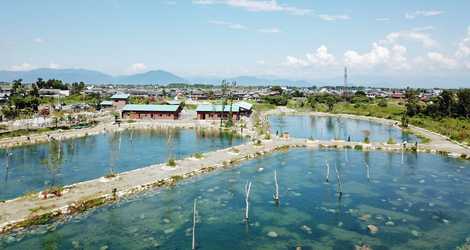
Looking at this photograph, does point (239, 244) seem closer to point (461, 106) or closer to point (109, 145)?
point (109, 145)

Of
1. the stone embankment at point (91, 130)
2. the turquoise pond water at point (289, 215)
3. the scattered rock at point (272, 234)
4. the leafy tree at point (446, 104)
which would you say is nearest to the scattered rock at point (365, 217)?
the turquoise pond water at point (289, 215)

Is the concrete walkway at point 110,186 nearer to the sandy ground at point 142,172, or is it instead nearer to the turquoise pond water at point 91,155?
the sandy ground at point 142,172

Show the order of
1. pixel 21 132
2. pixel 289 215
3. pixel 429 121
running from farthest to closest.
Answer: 1. pixel 429 121
2. pixel 21 132
3. pixel 289 215

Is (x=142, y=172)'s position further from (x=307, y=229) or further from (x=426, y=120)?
(x=426, y=120)

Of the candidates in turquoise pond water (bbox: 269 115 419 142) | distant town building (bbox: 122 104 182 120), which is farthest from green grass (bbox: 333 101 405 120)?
distant town building (bbox: 122 104 182 120)

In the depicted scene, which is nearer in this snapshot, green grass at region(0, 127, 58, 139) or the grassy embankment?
green grass at region(0, 127, 58, 139)

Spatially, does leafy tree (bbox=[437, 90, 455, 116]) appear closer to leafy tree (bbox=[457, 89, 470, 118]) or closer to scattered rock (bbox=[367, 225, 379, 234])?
leafy tree (bbox=[457, 89, 470, 118])

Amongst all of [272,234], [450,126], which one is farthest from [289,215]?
[450,126]
